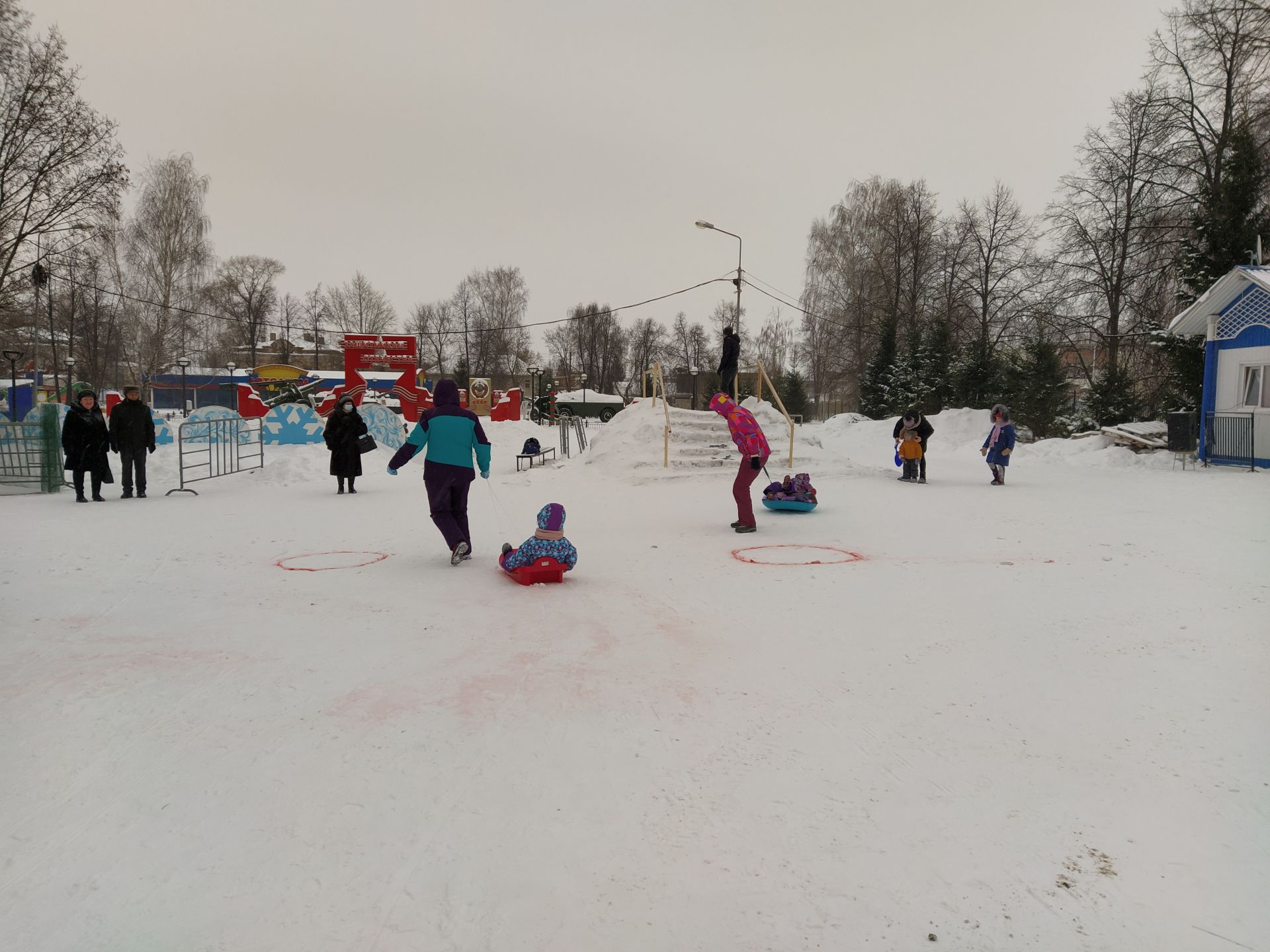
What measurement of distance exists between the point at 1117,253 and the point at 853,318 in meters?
14.3

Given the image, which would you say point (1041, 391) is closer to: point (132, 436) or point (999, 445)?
point (999, 445)

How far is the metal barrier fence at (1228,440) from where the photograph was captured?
630 inches

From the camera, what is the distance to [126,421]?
471 inches

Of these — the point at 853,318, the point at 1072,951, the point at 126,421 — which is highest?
the point at 853,318

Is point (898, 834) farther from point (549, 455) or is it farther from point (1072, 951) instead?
point (549, 455)

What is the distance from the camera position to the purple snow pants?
7.42 m

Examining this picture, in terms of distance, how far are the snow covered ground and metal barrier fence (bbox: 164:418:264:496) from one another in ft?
27.3

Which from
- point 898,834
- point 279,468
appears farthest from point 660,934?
point 279,468

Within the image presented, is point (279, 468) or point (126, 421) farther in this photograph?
point (279, 468)

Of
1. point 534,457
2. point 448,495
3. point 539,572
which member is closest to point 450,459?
point 448,495

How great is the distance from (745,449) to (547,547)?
3435 mm

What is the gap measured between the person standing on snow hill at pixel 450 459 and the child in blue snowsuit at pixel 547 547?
102 centimetres

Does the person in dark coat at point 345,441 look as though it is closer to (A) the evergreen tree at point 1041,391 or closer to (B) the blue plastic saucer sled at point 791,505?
(B) the blue plastic saucer sled at point 791,505

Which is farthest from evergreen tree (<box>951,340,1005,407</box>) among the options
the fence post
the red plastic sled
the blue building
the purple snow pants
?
the fence post
